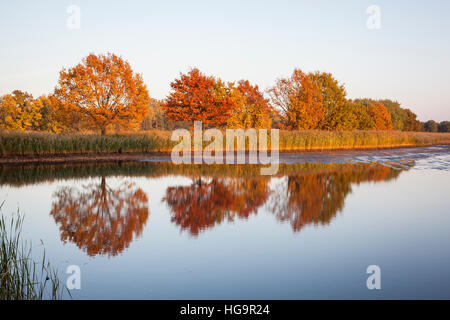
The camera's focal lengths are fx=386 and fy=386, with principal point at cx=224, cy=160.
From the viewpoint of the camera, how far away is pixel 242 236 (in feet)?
26.7

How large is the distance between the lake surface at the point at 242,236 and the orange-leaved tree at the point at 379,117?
201 ft

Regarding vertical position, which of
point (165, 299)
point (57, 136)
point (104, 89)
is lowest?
point (165, 299)

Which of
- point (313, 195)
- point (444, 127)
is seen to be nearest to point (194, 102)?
point (313, 195)

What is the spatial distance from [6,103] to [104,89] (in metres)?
39.9

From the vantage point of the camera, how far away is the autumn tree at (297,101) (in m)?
42.8

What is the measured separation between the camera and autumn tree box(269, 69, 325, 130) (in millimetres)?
42781

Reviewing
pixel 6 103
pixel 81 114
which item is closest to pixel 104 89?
pixel 81 114

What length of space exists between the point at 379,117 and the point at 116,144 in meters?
58.0

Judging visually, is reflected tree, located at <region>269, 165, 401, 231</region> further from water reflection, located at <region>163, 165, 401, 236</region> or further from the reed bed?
the reed bed

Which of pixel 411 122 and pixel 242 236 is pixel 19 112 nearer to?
pixel 242 236

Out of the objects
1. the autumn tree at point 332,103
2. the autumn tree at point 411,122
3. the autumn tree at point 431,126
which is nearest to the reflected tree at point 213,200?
the autumn tree at point 332,103

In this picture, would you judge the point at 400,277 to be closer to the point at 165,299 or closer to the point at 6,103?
the point at 165,299
